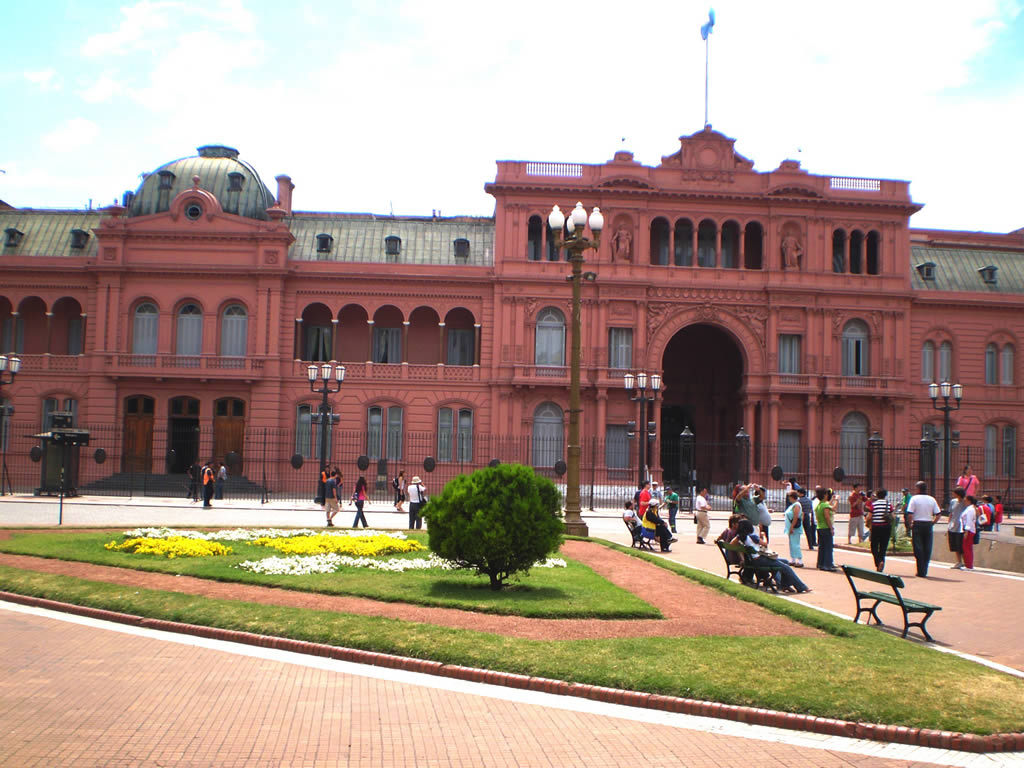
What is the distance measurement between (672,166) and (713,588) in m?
31.7

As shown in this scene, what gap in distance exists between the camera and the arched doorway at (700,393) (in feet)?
155

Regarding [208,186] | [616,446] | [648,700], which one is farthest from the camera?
[208,186]

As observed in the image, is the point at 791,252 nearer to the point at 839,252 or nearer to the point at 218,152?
the point at 839,252

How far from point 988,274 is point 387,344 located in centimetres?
3137

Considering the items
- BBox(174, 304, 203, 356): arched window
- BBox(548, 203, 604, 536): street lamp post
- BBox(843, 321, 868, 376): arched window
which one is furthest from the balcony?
BBox(843, 321, 868, 376): arched window

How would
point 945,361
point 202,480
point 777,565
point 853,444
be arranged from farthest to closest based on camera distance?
point 945,361
point 853,444
point 202,480
point 777,565

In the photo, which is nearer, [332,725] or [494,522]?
[332,725]

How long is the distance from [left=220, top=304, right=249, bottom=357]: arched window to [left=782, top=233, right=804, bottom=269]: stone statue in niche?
85.0ft

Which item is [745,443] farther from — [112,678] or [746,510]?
[112,678]

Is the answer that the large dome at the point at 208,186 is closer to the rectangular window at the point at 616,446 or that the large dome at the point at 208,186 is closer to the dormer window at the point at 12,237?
the dormer window at the point at 12,237

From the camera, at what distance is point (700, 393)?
48.3m

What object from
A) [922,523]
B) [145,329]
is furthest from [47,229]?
[922,523]

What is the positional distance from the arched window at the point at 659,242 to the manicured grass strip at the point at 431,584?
28651 millimetres

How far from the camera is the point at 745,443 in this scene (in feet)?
121
